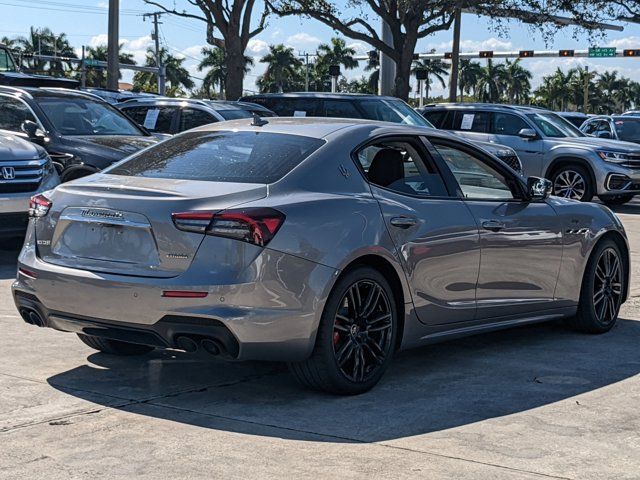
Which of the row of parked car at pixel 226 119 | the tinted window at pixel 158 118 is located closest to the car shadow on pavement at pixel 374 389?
the row of parked car at pixel 226 119

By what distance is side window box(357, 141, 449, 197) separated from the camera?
624 cm

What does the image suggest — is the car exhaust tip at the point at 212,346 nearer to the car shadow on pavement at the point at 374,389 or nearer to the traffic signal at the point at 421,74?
the car shadow on pavement at the point at 374,389

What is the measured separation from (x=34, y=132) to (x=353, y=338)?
736 centimetres

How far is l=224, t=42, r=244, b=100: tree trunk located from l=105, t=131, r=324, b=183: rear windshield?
69.7ft

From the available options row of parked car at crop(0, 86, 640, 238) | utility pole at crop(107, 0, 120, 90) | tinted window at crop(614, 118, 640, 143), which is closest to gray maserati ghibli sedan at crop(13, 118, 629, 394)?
row of parked car at crop(0, 86, 640, 238)

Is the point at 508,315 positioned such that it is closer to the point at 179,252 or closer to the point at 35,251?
the point at 179,252

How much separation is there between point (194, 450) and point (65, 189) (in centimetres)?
185

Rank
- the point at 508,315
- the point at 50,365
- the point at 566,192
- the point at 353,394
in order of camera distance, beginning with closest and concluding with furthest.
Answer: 1. the point at 353,394
2. the point at 50,365
3. the point at 508,315
4. the point at 566,192

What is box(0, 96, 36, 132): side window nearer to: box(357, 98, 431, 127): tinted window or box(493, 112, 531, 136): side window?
box(357, 98, 431, 127): tinted window

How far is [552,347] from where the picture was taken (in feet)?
24.3

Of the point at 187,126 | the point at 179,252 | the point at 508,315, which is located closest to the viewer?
the point at 179,252

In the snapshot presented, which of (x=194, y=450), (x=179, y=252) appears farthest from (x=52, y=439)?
(x=179, y=252)

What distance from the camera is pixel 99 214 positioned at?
562 centimetres

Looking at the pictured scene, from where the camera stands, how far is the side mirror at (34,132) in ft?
39.3
